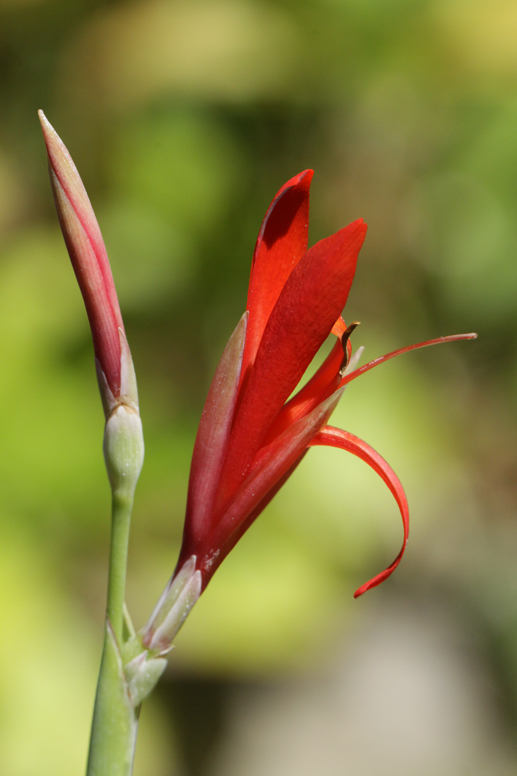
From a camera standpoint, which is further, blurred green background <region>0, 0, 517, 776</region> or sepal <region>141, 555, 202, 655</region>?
blurred green background <region>0, 0, 517, 776</region>

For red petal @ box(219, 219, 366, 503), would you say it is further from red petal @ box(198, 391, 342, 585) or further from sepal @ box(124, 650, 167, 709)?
sepal @ box(124, 650, 167, 709)

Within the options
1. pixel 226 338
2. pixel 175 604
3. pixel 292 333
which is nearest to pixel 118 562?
pixel 175 604

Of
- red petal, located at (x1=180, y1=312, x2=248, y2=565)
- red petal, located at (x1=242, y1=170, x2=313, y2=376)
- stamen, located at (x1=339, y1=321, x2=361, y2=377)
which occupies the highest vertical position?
red petal, located at (x1=242, y1=170, x2=313, y2=376)

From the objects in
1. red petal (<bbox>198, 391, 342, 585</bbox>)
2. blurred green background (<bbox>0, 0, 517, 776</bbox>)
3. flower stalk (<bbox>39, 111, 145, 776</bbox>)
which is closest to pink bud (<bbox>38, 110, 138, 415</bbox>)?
flower stalk (<bbox>39, 111, 145, 776</bbox>)

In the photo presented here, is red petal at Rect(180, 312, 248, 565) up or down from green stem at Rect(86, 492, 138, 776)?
up

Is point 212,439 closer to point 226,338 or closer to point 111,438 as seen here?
point 111,438
